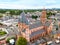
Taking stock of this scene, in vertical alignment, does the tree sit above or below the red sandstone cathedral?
below

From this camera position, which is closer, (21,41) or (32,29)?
(21,41)

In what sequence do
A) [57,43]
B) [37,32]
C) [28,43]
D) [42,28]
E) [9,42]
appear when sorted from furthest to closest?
1. [42,28]
2. [37,32]
3. [9,42]
4. [28,43]
5. [57,43]

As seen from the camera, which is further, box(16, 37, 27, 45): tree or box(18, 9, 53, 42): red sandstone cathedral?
box(18, 9, 53, 42): red sandstone cathedral

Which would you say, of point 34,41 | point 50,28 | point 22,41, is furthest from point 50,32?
point 22,41

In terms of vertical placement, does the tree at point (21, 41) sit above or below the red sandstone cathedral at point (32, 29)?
below

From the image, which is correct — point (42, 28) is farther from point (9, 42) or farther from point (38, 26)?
point (9, 42)

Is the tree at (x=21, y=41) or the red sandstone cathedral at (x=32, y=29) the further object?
the red sandstone cathedral at (x=32, y=29)

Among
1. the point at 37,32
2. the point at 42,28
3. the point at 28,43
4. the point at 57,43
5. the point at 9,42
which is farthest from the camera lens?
the point at 42,28

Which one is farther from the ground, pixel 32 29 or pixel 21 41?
pixel 32 29
